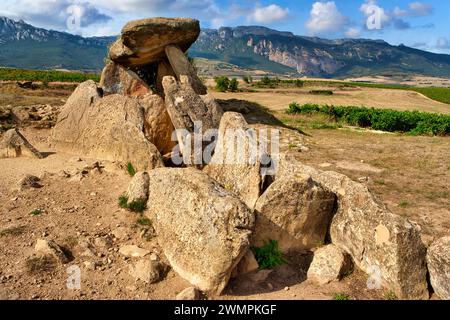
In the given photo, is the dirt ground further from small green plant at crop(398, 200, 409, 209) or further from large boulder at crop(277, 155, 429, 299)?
large boulder at crop(277, 155, 429, 299)

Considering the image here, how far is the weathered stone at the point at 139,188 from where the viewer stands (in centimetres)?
955

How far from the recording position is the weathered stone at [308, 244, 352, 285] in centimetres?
820

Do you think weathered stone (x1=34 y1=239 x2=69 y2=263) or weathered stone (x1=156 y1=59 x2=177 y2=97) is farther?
weathered stone (x1=156 y1=59 x2=177 y2=97)

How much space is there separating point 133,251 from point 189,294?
189 cm

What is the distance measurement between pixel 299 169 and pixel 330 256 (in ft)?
8.18

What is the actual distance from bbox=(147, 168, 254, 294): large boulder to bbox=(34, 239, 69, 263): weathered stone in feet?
6.32

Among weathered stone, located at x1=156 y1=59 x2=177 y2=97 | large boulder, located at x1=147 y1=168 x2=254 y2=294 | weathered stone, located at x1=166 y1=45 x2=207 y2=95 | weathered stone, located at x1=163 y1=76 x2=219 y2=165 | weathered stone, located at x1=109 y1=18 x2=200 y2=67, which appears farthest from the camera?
weathered stone, located at x1=156 y1=59 x2=177 y2=97

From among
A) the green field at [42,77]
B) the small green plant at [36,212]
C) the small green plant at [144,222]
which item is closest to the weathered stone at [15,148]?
the small green plant at [36,212]

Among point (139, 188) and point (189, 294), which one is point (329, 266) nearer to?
point (189, 294)

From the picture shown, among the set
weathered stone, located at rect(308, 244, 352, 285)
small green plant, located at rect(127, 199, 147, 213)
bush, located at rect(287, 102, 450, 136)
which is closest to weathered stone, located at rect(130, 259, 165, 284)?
small green plant, located at rect(127, 199, 147, 213)

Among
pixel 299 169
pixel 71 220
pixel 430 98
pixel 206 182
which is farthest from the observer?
pixel 430 98

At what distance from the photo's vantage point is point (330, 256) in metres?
8.53
